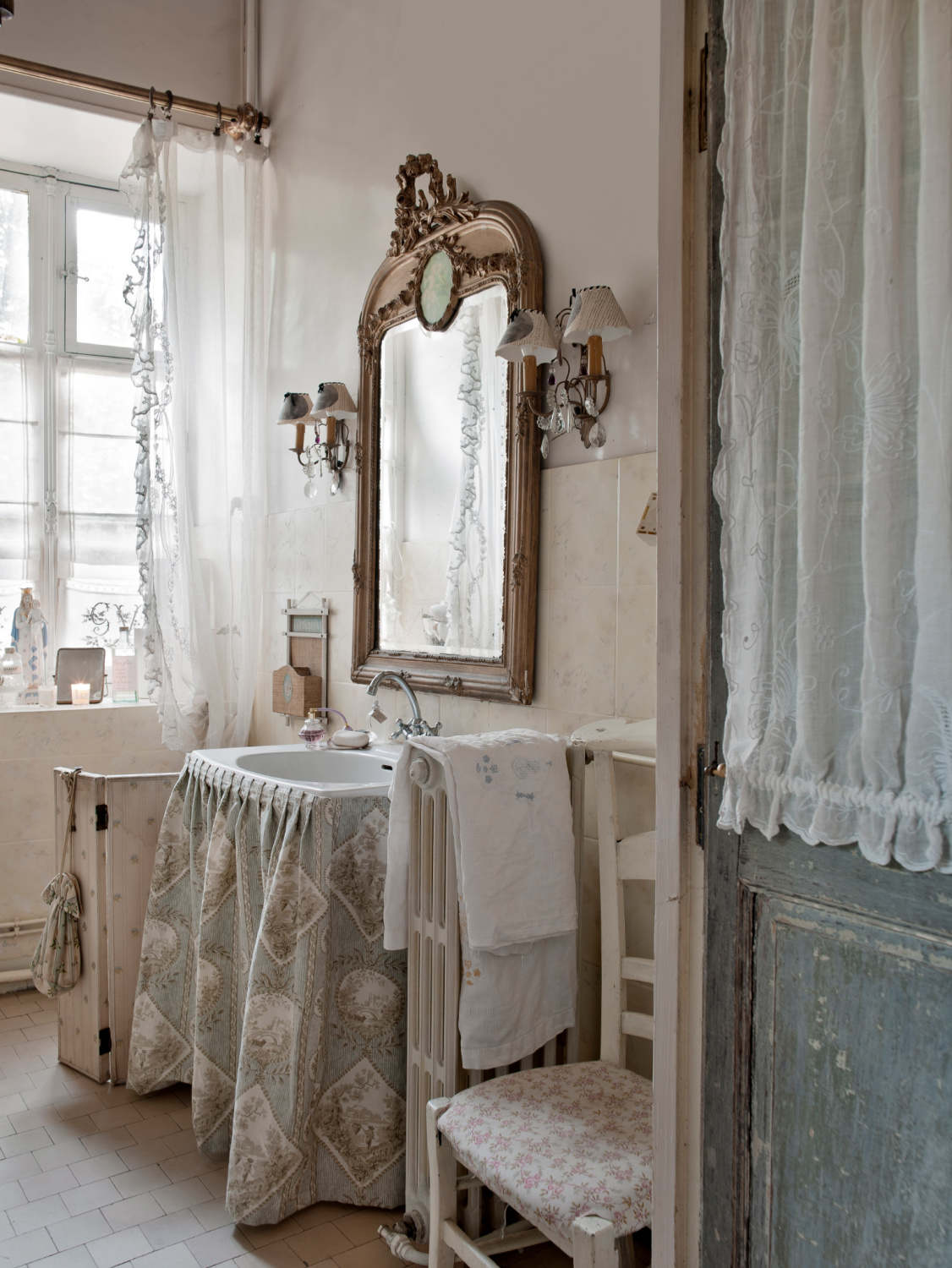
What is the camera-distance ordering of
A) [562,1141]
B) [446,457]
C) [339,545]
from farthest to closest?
[339,545]
[446,457]
[562,1141]

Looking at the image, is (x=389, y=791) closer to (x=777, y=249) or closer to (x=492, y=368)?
(x=492, y=368)

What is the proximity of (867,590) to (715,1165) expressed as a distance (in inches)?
25.8

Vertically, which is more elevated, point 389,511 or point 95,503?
point 95,503

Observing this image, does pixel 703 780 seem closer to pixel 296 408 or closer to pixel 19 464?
pixel 296 408

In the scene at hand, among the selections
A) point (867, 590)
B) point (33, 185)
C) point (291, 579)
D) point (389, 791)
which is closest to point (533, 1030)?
point (389, 791)

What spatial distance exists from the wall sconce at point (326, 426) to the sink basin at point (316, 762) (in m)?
0.82

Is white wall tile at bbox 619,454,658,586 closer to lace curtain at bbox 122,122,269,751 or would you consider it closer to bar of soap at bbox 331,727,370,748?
bar of soap at bbox 331,727,370,748

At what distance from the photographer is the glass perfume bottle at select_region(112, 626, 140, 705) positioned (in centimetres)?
351

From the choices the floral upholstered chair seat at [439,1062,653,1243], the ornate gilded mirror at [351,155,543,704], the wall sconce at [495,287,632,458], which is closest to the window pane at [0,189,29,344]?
the ornate gilded mirror at [351,155,543,704]

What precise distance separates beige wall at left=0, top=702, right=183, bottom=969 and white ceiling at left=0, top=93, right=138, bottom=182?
1.97 meters

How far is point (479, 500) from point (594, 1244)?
1464 millimetres

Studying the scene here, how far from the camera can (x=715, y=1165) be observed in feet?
3.43

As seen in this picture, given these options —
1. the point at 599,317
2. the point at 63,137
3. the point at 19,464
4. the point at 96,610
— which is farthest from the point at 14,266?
the point at 599,317

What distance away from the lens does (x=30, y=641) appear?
335 centimetres
